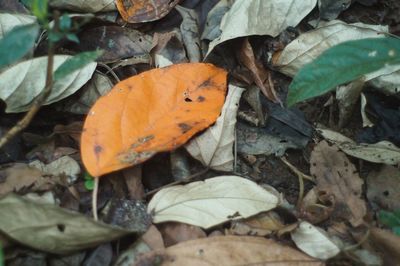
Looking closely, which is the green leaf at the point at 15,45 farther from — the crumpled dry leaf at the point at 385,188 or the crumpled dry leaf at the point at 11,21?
the crumpled dry leaf at the point at 385,188

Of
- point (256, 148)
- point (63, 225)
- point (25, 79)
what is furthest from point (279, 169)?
point (25, 79)

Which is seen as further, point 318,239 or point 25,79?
point 25,79

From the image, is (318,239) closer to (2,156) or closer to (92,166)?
(92,166)

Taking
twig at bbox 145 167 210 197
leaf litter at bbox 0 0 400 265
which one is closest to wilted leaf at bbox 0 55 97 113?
leaf litter at bbox 0 0 400 265

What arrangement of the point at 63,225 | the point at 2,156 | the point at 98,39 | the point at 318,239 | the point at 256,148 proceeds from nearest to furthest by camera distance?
the point at 63,225 < the point at 318,239 < the point at 2,156 < the point at 256,148 < the point at 98,39

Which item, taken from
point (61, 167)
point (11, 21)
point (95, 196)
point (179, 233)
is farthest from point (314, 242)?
point (11, 21)

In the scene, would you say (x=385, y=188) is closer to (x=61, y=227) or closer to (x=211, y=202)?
(x=211, y=202)

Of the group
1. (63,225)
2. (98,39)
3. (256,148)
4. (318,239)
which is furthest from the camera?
(98,39)
